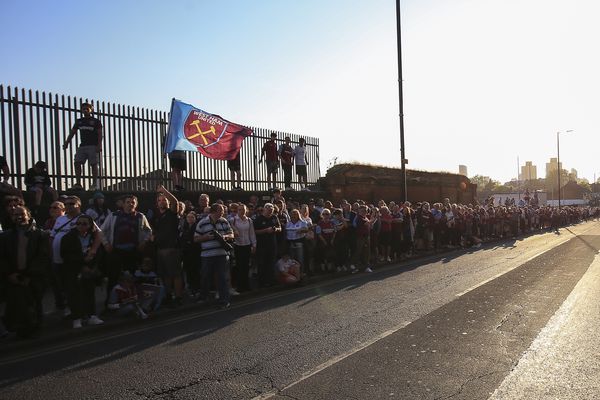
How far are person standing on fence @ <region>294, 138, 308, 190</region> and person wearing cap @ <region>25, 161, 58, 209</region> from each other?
10200 mm

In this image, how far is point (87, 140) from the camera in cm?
1192

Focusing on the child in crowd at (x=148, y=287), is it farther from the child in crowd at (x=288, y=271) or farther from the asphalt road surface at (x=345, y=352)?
the child in crowd at (x=288, y=271)

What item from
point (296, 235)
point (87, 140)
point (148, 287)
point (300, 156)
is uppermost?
point (300, 156)

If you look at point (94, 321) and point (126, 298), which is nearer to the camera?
point (94, 321)

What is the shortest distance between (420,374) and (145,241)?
16.4ft

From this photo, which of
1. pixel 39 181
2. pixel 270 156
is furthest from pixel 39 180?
pixel 270 156

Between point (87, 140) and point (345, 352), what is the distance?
8608 mm

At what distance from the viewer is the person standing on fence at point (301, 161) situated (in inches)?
764

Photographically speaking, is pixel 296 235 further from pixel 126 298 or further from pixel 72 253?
pixel 72 253

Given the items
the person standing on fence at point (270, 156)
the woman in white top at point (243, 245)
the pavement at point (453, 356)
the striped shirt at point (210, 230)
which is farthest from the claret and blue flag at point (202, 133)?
the pavement at point (453, 356)

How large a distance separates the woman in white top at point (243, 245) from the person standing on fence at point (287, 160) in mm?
8535

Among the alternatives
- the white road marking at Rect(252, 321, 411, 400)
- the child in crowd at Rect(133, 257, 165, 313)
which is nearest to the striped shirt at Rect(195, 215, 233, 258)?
the child in crowd at Rect(133, 257, 165, 313)

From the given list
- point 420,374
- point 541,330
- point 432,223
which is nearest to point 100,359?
point 420,374

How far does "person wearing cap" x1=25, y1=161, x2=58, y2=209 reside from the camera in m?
10.4
